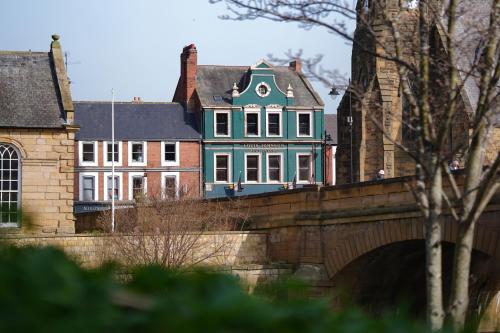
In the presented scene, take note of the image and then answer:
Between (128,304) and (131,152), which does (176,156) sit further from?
(128,304)

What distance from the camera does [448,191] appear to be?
2431cm

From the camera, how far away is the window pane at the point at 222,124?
228 feet

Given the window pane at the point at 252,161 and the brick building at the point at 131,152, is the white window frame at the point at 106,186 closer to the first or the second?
the brick building at the point at 131,152

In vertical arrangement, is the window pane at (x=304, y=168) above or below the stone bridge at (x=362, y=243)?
above

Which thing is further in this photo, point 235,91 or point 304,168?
point 304,168

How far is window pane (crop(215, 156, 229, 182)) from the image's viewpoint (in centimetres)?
6925

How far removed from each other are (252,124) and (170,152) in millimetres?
5339

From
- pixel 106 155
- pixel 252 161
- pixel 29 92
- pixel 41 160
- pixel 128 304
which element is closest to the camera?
pixel 128 304

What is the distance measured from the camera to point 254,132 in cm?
7019

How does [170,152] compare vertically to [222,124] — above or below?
below

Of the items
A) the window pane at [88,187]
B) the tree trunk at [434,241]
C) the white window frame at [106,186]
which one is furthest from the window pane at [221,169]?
the tree trunk at [434,241]

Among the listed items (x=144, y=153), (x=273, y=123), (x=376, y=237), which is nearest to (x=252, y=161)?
(x=273, y=123)

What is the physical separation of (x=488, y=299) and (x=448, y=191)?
157 inches

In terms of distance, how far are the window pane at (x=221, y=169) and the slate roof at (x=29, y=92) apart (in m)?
29.4
